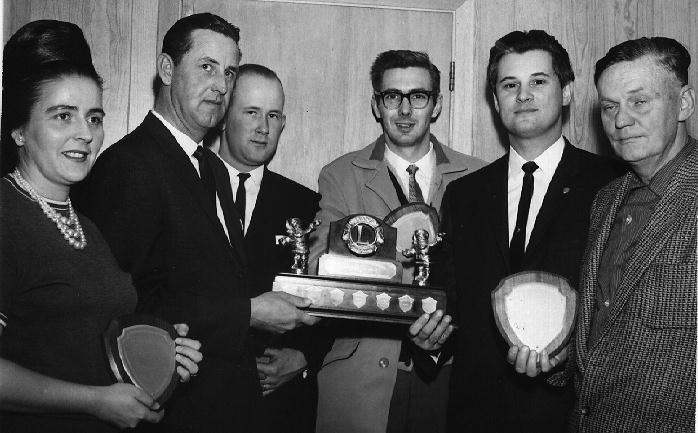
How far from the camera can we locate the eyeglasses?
3393mm

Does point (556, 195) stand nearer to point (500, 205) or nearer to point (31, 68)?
point (500, 205)

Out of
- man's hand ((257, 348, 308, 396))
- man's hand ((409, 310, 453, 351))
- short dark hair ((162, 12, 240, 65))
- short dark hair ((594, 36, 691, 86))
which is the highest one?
short dark hair ((162, 12, 240, 65))

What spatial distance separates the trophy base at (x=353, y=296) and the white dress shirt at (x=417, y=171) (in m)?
0.82

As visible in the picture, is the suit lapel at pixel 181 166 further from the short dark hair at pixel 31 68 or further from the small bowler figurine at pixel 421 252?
the small bowler figurine at pixel 421 252

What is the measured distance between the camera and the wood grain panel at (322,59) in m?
3.80

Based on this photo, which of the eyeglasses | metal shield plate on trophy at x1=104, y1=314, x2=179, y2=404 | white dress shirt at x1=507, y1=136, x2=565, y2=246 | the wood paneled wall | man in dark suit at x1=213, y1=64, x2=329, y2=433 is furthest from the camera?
the wood paneled wall

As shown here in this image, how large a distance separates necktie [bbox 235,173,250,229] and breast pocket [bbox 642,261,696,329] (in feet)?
6.04

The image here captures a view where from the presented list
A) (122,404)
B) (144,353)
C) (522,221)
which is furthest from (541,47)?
(122,404)

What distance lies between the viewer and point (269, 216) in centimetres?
326

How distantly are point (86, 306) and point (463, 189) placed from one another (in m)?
1.67

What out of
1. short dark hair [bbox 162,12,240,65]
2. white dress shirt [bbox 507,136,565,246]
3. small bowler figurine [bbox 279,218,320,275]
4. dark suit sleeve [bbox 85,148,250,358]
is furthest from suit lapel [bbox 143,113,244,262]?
white dress shirt [bbox 507,136,565,246]

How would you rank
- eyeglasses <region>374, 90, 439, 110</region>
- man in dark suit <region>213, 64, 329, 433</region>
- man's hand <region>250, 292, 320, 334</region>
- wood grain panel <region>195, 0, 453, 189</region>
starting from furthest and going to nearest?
wood grain panel <region>195, 0, 453, 189</region> → eyeglasses <region>374, 90, 439, 110</region> → man in dark suit <region>213, 64, 329, 433</region> → man's hand <region>250, 292, 320, 334</region>

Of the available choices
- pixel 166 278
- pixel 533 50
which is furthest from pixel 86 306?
pixel 533 50

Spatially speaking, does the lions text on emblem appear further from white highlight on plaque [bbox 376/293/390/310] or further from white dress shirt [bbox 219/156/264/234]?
white dress shirt [bbox 219/156/264/234]
